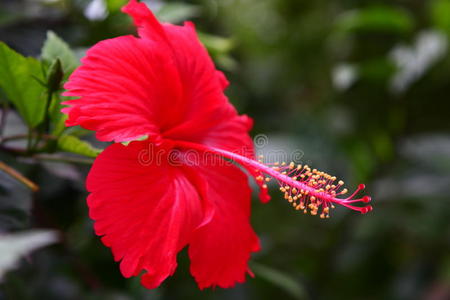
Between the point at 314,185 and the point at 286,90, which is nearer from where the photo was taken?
the point at 314,185

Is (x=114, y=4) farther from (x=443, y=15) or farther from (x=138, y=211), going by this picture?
(x=443, y=15)

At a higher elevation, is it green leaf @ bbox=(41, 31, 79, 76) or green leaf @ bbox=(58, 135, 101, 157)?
green leaf @ bbox=(41, 31, 79, 76)

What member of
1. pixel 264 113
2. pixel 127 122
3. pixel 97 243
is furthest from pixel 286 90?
pixel 127 122

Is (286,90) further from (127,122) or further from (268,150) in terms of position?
(127,122)

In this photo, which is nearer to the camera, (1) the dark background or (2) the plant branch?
(2) the plant branch

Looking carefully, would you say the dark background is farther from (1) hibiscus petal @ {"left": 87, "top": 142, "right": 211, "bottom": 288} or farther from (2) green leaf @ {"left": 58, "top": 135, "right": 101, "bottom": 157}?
(1) hibiscus petal @ {"left": 87, "top": 142, "right": 211, "bottom": 288}

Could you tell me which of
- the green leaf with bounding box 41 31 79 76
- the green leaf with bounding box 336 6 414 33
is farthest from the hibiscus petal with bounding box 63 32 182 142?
the green leaf with bounding box 336 6 414 33

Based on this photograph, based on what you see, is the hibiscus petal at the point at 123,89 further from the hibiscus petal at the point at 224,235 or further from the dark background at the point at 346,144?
the dark background at the point at 346,144
